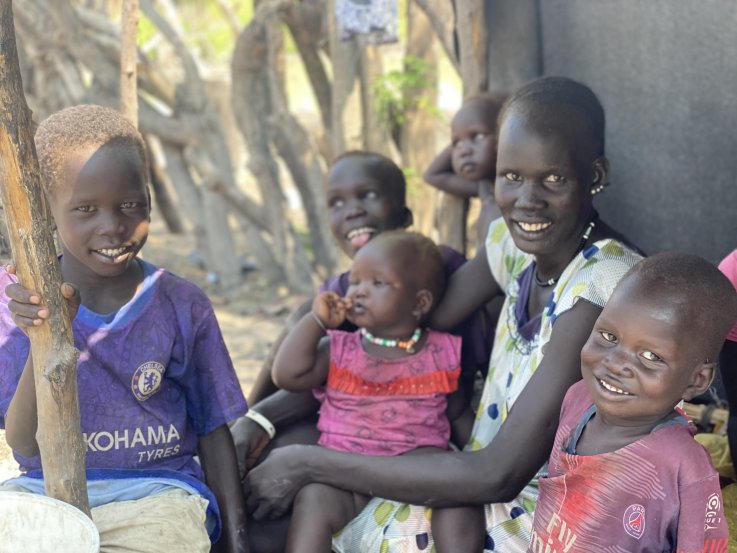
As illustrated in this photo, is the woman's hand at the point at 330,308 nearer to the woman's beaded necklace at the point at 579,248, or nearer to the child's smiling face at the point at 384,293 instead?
the child's smiling face at the point at 384,293

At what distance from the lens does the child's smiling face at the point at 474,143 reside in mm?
3701

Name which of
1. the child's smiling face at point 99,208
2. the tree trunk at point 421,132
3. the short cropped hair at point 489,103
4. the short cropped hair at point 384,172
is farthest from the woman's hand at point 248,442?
the tree trunk at point 421,132

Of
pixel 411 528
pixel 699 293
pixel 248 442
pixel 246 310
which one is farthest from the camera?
pixel 246 310

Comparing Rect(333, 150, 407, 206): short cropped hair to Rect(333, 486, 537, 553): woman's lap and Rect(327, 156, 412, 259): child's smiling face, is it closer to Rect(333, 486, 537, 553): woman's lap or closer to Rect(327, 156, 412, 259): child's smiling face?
Rect(327, 156, 412, 259): child's smiling face

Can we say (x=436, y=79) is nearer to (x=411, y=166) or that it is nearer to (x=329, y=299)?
(x=411, y=166)

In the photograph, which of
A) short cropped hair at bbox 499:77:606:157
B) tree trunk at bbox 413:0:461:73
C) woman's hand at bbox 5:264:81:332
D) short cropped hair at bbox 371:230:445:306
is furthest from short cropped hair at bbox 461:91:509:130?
woman's hand at bbox 5:264:81:332

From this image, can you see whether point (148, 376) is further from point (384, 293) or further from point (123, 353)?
point (384, 293)

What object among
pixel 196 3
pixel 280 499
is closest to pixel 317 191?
pixel 280 499

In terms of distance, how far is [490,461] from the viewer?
8.13 ft

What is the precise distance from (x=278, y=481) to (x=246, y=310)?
504 centimetres

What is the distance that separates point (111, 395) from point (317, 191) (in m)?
4.14

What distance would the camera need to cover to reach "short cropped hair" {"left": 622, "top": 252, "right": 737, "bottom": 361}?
6.69 feet

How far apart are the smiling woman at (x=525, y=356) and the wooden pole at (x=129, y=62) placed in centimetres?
148

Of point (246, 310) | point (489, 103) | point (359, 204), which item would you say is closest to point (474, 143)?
point (489, 103)
